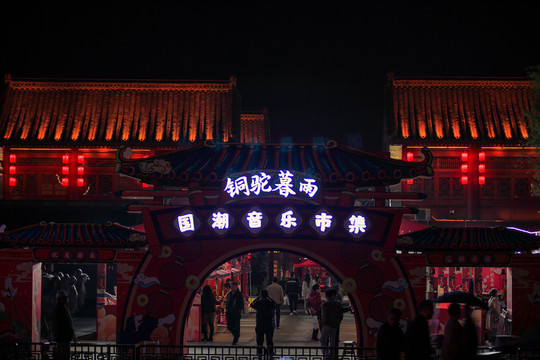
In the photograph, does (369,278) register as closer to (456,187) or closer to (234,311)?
(234,311)

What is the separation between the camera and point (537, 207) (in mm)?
34656

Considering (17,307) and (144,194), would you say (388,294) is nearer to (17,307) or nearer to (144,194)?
(144,194)

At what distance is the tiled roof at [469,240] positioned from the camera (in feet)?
63.7

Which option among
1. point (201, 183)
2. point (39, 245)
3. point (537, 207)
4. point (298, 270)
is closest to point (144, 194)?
point (201, 183)

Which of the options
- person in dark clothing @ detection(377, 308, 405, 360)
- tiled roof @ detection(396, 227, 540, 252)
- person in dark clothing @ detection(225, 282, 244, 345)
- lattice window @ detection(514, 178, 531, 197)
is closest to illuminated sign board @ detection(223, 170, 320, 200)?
tiled roof @ detection(396, 227, 540, 252)

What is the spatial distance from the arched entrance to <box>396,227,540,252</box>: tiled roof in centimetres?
105

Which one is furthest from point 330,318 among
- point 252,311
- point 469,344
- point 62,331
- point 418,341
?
point 252,311

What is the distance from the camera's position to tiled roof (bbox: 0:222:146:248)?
1994 centimetres

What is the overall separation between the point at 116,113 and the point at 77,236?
1706 cm

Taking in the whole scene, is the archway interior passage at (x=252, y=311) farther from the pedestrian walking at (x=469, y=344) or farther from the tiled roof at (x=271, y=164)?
the pedestrian walking at (x=469, y=344)

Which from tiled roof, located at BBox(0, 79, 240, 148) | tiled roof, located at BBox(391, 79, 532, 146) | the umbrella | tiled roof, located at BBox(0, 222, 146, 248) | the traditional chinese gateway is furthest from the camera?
tiled roof, located at BBox(0, 79, 240, 148)

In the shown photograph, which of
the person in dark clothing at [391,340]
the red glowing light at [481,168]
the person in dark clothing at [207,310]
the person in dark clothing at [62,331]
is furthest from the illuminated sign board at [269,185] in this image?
the red glowing light at [481,168]

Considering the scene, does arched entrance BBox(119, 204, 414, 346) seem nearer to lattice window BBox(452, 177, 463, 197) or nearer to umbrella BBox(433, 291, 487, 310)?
umbrella BBox(433, 291, 487, 310)

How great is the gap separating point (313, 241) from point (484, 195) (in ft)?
59.9
